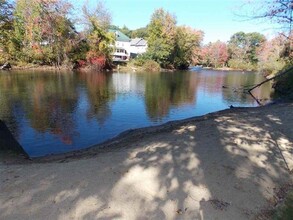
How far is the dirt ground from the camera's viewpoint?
14.1 ft

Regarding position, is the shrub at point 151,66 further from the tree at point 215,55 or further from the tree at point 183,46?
the tree at point 215,55

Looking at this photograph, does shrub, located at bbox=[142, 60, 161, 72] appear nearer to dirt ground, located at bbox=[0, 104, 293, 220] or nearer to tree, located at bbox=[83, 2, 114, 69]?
tree, located at bbox=[83, 2, 114, 69]

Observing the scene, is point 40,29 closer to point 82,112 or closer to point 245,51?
point 82,112

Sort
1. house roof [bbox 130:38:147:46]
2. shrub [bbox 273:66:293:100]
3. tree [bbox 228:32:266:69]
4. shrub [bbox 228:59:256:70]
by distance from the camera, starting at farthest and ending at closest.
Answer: tree [bbox 228:32:266:69] → shrub [bbox 228:59:256:70] → house roof [bbox 130:38:147:46] → shrub [bbox 273:66:293:100]

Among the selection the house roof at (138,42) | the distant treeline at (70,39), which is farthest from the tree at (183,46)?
the house roof at (138,42)

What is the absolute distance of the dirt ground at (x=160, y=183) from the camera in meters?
4.30

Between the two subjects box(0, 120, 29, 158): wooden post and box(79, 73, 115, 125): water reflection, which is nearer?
box(0, 120, 29, 158): wooden post

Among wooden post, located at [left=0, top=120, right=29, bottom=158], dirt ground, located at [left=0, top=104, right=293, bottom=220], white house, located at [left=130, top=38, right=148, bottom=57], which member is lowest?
wooden post, located at [left=0, top=120, right=29, bottom=158]

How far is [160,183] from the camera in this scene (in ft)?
16.9

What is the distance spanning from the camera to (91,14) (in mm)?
56156

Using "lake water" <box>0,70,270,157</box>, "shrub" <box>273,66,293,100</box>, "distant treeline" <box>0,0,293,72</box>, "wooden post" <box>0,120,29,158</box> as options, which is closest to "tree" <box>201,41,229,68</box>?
"distant treeline" <box>0,0,293,72</box>

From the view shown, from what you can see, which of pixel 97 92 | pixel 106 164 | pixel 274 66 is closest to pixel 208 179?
pixel 106 164

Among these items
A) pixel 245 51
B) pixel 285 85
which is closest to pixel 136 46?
pixel 245 51

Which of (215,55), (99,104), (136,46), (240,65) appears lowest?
(240,65)
